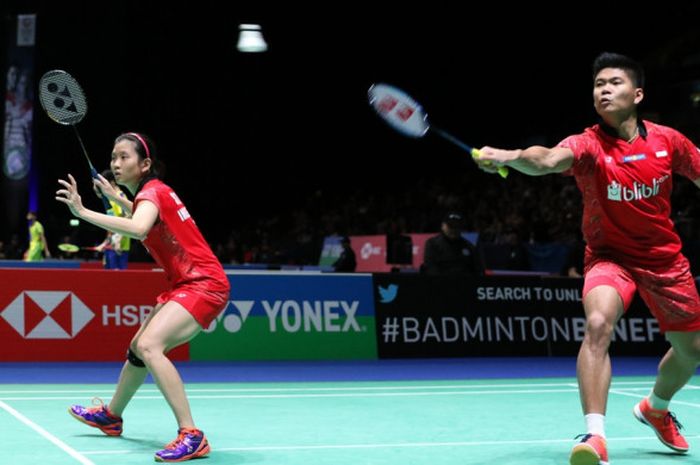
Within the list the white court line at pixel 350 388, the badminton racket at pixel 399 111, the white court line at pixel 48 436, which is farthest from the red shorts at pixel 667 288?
the white court line at pixel 350 388

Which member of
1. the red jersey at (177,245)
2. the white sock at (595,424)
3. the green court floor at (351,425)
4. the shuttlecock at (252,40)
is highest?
the shuttlecock at (252,40)

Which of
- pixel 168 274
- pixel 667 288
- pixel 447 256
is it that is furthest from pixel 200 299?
pixel 447 256

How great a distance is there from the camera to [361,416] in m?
6.84

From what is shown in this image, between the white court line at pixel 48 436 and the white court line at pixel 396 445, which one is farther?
the white court line at pixel 396 445

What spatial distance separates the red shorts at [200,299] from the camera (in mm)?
5223

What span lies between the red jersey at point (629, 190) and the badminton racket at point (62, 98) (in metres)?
3.09

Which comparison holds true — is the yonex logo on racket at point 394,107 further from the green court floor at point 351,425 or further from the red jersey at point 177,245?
the green court floor at point 351,425

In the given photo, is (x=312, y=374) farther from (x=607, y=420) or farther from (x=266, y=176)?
(x=266, y=176)

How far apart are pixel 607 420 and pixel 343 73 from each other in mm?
22117

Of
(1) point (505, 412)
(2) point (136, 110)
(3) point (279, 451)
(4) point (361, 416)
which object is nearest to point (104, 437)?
(3) point (279, 451)

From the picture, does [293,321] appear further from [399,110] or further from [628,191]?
[628,191]

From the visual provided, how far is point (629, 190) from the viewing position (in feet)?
15.9

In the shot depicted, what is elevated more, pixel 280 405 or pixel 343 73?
pixel 343 73

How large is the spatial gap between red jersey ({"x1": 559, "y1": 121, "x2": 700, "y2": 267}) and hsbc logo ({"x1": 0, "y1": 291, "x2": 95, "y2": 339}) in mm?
Answer: 6530
